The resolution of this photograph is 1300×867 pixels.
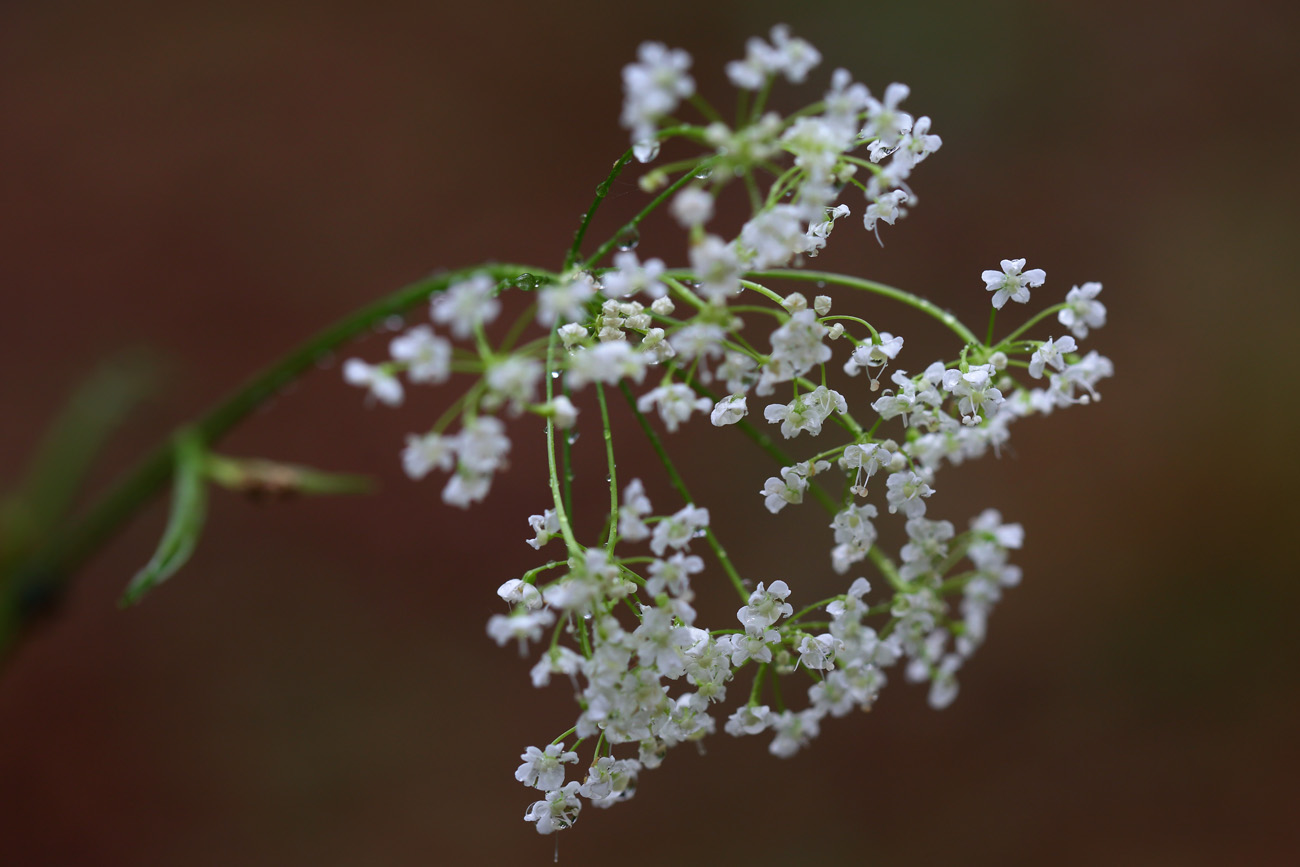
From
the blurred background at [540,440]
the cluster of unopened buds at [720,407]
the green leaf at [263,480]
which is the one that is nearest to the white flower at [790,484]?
the cluster of unopened buds at [720,407]

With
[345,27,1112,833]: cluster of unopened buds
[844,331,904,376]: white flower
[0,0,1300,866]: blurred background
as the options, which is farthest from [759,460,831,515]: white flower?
[0,0,1300,866]: blurred background

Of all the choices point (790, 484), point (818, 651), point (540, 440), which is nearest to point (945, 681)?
point (818, 651)

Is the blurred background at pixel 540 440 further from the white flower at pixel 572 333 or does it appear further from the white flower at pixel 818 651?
the white flower at pixel 818 651

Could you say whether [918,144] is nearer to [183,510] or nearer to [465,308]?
[465,308]

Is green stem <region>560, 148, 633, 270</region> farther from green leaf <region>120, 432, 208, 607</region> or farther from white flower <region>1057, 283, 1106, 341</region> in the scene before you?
white flower <region>1057, 283, 1106, 341</region>

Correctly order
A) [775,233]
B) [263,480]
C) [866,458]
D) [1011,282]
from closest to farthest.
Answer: [263,480] → [775,233] → [866,458] → [1011,282]

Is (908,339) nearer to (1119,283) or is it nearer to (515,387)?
(1119,283)

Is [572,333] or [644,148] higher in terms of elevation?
[644,148]
